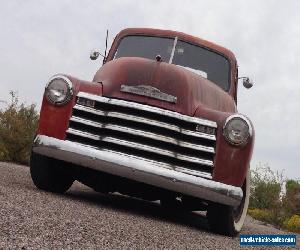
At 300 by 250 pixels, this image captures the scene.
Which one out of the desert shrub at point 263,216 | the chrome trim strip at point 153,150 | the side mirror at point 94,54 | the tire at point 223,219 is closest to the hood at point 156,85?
the chrome trim strip at point 153,150

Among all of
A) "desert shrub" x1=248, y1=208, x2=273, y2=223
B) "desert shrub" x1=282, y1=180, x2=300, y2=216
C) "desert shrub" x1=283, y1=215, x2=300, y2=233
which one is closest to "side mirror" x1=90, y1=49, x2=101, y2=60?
"desert shrub" x1=283, y1=215, x2=300, y2=233

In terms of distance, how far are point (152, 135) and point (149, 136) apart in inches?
1.1

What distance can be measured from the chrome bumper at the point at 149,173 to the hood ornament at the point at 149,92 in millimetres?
606

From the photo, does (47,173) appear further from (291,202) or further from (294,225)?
(291,202)

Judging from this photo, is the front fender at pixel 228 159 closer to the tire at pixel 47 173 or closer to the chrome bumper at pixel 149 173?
the chrome bumper at pixel 149 173

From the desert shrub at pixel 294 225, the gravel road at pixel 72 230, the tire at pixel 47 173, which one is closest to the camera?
the gravel road at pixel 72 230

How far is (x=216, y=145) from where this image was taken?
169 inches

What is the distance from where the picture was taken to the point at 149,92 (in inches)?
174

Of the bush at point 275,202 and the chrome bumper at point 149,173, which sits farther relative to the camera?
the bush at point 275,202

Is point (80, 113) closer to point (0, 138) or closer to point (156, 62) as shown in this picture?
point (156, 62)

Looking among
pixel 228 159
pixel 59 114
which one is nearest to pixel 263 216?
pixel 228 159

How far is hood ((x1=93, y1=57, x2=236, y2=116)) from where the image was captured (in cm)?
442

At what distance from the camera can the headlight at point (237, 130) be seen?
430cm

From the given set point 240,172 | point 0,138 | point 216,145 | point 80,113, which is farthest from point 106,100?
point 0,138
